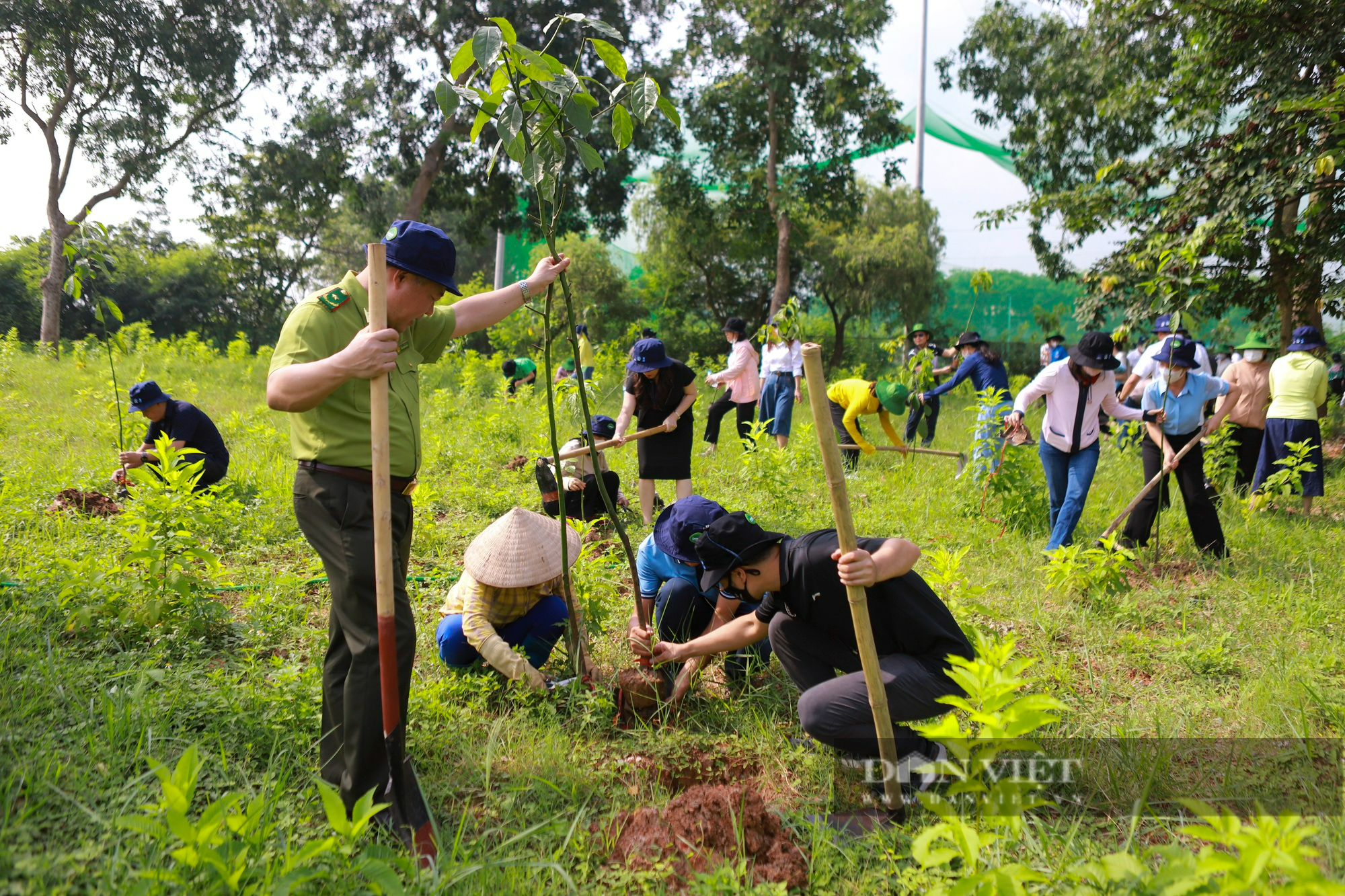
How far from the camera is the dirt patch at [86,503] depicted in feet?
16.0

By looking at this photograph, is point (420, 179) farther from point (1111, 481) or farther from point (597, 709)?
point (597, 709)

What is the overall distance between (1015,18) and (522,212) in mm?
10578

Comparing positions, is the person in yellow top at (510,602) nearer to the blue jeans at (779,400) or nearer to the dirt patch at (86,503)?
the dirt patch at (86,503)

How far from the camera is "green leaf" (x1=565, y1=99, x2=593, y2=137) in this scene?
90.0 inches

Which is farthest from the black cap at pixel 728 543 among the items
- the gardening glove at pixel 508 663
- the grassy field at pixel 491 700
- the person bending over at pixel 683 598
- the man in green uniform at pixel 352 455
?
the man in green uniform at pixel 352 455

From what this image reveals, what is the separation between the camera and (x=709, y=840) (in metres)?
2.19

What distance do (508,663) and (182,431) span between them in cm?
344

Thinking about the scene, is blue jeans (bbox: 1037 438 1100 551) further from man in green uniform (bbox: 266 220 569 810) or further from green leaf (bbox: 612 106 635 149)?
man in green uniform (bbox: 266 220 569 810)

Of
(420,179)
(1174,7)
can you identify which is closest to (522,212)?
(420,179)

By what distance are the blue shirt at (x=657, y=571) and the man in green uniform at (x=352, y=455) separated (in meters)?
1.29

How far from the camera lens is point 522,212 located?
17.3 meters

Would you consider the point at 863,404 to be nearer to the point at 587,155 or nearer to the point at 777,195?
the point at 587,155

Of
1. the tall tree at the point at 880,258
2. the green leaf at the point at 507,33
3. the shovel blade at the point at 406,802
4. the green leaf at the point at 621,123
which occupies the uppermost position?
the tall tree at the point at 880,258

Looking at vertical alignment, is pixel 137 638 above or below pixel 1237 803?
above
